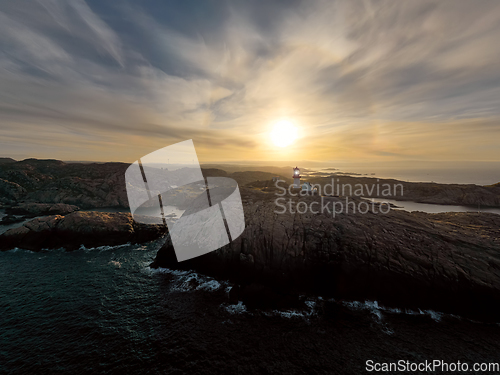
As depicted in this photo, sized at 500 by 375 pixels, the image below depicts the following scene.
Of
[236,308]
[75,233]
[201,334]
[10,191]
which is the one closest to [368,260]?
[236,308]

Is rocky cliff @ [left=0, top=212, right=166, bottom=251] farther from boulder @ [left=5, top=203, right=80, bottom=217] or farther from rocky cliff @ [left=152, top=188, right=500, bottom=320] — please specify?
boulder @ [left=5, top=203, right=80, bottom=217]

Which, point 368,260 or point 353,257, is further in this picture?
point 353,257

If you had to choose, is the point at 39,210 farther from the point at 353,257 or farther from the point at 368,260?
the point at 368,260

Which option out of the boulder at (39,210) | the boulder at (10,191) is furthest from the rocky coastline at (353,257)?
the boulder at (10,191)

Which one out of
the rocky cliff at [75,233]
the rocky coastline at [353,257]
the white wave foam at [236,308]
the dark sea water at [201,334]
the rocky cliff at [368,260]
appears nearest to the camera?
the dark sea water at [201,334]

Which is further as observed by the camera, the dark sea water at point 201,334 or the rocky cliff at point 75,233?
the rocky cliff at point 75,233

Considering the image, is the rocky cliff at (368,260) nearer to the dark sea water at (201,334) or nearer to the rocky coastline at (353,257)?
the rocky coastline at (353,257)

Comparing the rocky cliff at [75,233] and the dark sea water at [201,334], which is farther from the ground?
the rocky cliff at [75,233]

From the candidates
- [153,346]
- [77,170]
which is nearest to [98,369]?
[153,346]

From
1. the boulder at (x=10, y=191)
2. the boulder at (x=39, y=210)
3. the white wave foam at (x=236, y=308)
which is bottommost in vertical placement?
the white wave foam at (x=236, y=308)
